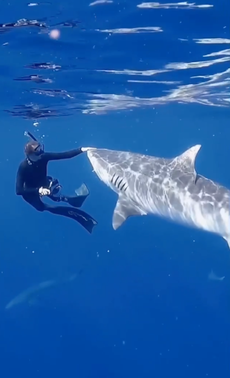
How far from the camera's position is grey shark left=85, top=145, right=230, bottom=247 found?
8656 mm

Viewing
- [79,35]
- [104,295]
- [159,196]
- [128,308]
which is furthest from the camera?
[104,295]

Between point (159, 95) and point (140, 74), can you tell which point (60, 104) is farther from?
point (140, 74)

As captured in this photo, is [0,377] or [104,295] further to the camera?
[104,295]

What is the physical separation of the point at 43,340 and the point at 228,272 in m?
14.7

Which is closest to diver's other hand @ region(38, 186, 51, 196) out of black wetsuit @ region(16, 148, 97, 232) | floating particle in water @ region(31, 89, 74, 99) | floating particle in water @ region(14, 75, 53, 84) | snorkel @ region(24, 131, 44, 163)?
black wetsuit @ region(16, 148, 97, 232)

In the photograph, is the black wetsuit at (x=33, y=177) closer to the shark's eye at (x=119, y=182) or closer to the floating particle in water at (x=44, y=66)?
the shark's eye at (x=119, y=182)

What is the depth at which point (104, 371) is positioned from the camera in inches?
746

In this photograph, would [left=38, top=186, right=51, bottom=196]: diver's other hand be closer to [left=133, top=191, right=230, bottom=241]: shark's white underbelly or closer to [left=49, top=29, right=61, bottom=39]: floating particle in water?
[left=133, top=191, right=230, bottom=241]: shark's white underbelly

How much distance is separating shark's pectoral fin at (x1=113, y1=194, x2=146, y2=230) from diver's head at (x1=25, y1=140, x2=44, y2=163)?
2405 mm

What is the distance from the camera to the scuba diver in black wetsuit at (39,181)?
440 inches

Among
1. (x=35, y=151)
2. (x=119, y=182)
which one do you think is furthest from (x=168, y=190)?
(x=35, y=151)

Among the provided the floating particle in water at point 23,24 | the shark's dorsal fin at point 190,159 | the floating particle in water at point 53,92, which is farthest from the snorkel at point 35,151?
the floating particle in water at point 53,92

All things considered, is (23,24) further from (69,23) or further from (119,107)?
(119,107)

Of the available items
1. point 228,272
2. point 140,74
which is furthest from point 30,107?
point 228,272
